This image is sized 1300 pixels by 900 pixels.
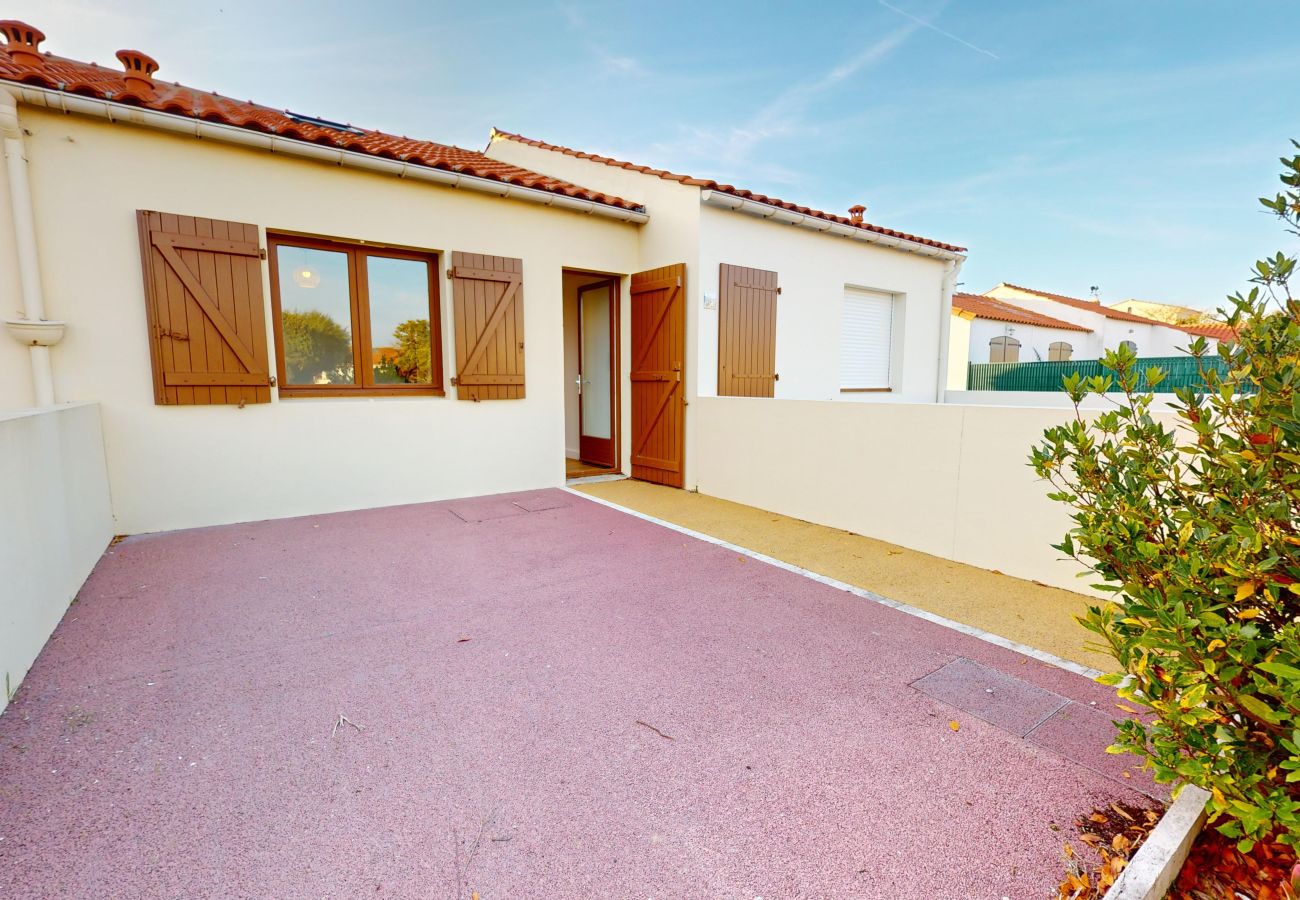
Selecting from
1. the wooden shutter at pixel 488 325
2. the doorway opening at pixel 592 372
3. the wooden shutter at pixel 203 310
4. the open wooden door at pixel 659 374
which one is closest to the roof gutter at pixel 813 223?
the open wooden door at pixel 659 374

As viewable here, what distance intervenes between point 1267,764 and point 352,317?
629 centimetres

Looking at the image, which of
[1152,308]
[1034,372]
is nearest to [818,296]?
[1034,372]

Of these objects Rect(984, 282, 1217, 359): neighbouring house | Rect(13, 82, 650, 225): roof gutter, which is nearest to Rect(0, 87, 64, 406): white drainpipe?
Rect(13, 82, 650, 225): roof gutter

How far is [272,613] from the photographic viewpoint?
3109mm

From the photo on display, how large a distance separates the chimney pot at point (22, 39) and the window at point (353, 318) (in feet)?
7.82

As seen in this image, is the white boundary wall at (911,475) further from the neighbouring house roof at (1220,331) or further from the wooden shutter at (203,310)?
the wooden shutter at (203,310)

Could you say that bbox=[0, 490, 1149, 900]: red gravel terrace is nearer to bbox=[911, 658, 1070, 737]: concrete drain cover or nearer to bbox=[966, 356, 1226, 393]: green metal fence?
bbox=[911, 658, 1070, 737]: concrete drain cover

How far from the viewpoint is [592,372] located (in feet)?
25.8

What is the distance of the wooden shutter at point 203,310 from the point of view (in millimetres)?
4402

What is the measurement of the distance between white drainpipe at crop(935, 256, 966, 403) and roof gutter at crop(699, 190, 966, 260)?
0.17 m

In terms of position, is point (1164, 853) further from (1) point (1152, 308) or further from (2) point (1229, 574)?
(1) point (1152, 308)

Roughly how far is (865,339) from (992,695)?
22.5 ft

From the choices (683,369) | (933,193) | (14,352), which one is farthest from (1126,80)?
(14,352)

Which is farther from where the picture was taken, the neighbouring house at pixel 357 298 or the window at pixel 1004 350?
the window at pixel 1004 350
